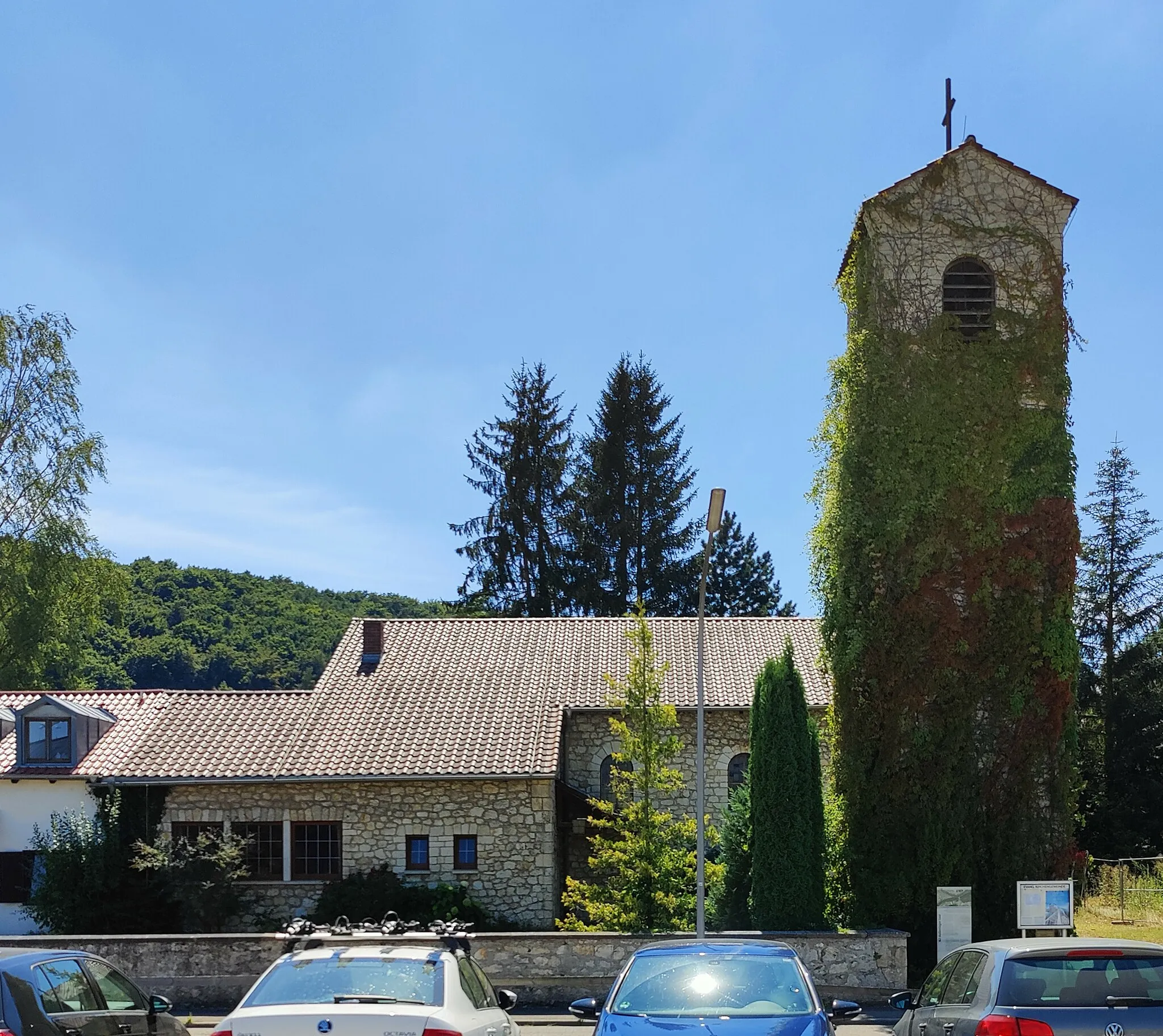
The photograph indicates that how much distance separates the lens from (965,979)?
30.6 feet

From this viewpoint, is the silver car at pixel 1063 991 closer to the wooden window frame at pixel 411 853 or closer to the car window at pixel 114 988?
the car window at pixel 114 988

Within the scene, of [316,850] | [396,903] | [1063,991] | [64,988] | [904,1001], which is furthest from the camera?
[316,850]

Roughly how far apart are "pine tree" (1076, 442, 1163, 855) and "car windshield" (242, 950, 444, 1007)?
34446 millimetres

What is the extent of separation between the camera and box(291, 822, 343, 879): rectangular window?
1006 inches

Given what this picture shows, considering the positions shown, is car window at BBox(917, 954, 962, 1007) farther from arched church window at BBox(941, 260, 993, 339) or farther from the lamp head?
arched church window at BBox(941, 260, 993, 339)

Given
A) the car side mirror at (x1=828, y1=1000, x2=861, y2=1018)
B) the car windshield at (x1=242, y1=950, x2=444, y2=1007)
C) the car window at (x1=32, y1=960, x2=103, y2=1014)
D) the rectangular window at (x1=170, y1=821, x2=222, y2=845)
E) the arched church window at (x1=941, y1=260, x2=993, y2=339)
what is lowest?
the rectangular window at (x1=170, y1=821, x2=222, y2=845)

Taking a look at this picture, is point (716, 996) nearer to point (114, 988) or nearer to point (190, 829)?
point (114, 988)

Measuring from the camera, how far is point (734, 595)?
57.7m

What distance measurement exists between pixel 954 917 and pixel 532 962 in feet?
20.4

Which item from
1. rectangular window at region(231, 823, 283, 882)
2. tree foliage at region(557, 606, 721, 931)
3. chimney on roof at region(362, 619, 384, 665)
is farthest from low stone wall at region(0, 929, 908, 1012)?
chimney on roof at region(362, 619, 384, 665)

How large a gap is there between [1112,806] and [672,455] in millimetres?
23645

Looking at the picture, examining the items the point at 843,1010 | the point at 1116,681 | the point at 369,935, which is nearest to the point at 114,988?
the point at 369,935

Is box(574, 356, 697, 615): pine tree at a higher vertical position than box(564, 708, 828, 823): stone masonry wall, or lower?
higher

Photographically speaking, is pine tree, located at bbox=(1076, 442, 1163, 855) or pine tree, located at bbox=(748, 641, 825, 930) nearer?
pine tree, located at bbox=(748, 641, 825, 930)
